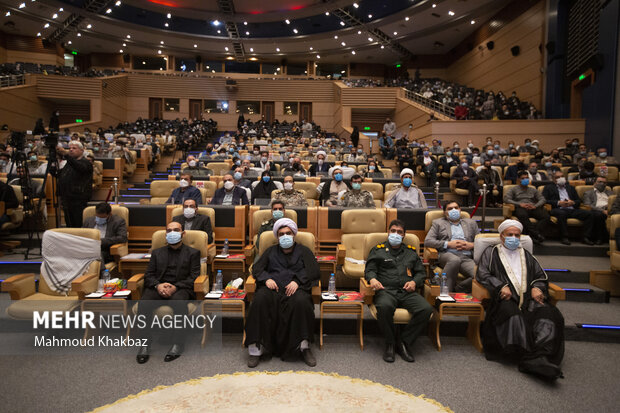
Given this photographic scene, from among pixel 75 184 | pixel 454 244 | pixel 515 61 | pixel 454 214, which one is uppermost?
pixel 515 61

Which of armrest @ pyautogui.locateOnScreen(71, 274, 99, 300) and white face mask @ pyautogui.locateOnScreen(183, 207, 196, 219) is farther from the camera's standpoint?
white face mask @ pyautogui.locateOnScreen(183, 207, 196, 219)

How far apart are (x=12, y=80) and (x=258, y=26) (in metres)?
13.1

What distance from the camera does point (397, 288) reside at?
11.7ft

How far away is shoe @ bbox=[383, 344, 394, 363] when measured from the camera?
3199 millimetres

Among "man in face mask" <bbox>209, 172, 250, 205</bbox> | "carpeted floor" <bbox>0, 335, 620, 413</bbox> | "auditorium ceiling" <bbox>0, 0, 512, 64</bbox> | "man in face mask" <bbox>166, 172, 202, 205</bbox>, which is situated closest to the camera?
"carpeted floor" <bbox>0, 335, 620, 413</bbox>

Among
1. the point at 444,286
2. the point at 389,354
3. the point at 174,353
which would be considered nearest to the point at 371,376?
the point at 389,354

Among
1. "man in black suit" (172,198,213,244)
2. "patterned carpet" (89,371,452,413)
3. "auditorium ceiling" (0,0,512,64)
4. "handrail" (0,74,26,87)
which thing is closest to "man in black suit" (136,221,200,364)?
"patterned carpet" (89,371,452,413)

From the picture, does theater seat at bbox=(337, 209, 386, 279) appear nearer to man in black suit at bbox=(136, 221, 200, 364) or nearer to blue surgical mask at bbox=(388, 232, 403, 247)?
blue surgical mask at bbox=(388, 232, 403, 247)

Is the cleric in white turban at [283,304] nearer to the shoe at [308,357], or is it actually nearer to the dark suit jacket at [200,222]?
the shoe at [308,357]

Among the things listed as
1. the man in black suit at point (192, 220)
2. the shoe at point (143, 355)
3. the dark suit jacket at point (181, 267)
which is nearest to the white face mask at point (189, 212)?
the man in black suit at point (192, 220)

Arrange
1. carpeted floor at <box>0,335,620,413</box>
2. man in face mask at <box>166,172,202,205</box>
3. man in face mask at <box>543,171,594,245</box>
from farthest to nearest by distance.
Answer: man in face mask at <box>166,172,202,205</box>, man in face mask at <box>543,171,594,245</box>, carpeted floor at <box>0,335,620,413</box>

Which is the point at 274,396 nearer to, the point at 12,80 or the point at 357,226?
the point at 357,226

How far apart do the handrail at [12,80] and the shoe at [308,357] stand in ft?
64.8

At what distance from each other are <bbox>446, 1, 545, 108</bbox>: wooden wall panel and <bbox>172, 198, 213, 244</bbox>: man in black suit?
14.7 metres
